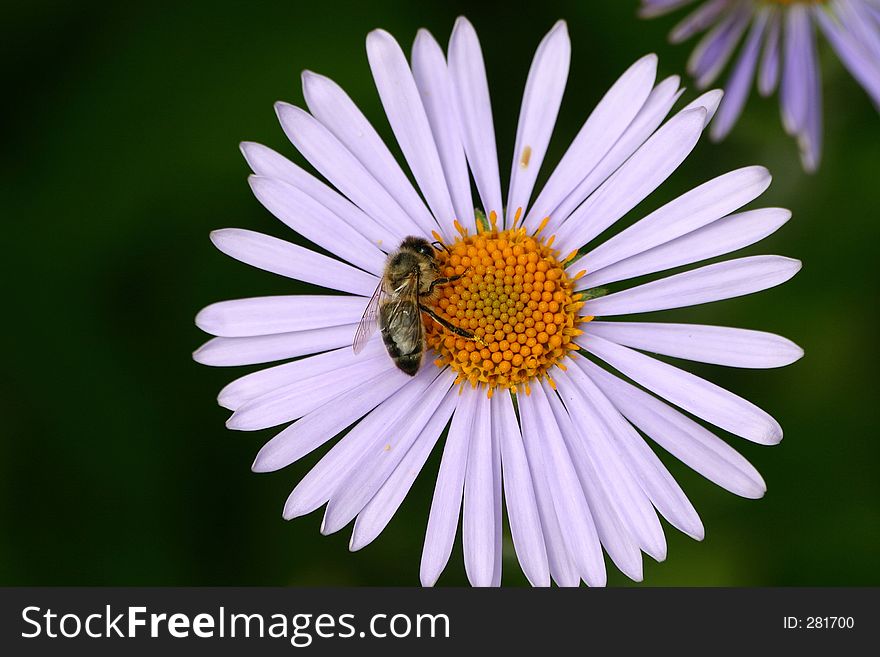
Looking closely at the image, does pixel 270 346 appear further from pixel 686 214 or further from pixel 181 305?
pixel 686 214

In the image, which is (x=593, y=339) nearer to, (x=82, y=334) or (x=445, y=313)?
(x=445, y=313)

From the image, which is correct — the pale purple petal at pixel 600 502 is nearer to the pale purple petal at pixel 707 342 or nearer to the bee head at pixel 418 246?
the pale purple petal at pixel 707 342

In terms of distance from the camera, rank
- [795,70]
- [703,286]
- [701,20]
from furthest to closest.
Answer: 1. [795,70]
2. [701,20]
3. [703,286]

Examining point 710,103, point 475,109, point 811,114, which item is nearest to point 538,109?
point 475,109

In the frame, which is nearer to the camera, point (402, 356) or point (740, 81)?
point (402, 356)

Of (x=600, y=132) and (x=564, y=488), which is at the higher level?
(x=600, y=132)

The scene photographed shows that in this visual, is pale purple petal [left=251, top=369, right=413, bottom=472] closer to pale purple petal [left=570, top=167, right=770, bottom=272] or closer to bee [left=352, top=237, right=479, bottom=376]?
bee [left=352, top=237, right=479, bottom=376]

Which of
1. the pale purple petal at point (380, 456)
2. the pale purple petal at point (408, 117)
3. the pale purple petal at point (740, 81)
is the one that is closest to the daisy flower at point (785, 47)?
the pale purple petal at point (740, 81)

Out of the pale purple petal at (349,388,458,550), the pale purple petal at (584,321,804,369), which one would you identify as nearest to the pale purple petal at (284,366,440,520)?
the pale purple petal at (349,388,458,550)
